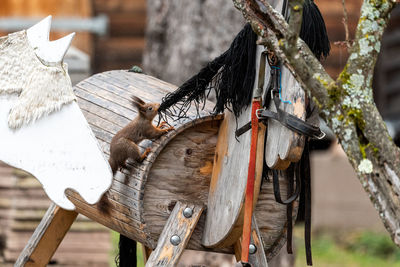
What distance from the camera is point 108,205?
2.99m

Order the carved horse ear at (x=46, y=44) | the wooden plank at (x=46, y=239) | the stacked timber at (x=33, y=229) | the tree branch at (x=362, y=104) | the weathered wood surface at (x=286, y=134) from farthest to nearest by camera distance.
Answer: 1. the stacked timber at (x=33, y=229)
2. the wooden plank at (x=46, y=239)
3. the carved horse ear at (x=46, y=44)
4. the weathered wood surface at (x=286, y=134)
5. the tree branch at (x=362, y=104)

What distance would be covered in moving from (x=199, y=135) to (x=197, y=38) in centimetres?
237

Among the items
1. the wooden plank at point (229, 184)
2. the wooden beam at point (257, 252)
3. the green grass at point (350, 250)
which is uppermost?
the wooden plank at point (229, 184)

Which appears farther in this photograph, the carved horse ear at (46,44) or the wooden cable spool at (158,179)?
the wooden cable spool at (158,179)

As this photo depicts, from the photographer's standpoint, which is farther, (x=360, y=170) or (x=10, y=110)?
(x=10, y=110)

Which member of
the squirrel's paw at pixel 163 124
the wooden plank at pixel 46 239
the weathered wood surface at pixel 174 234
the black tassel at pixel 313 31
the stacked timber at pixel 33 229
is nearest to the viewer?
the black tassel at pixel 313 31

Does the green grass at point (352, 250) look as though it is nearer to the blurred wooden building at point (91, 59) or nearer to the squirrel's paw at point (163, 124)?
the blurred wooden building at point (91, 59)

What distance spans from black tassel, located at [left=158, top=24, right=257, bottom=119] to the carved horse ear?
50cm

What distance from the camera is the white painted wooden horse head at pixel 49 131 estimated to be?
2500 millimetres

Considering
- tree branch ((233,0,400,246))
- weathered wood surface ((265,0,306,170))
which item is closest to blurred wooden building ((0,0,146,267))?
weathered wood surface ((265,0,306,170))

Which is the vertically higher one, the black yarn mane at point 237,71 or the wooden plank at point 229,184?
the black yarn mane at point 237,71

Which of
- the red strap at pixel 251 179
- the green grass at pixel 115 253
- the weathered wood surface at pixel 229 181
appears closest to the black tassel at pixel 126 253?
the weathered wood surface at pixel 229 181

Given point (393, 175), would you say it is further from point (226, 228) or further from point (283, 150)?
point (226, 228)

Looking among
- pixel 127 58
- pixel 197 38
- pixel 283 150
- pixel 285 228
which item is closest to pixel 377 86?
pixel 127 58
